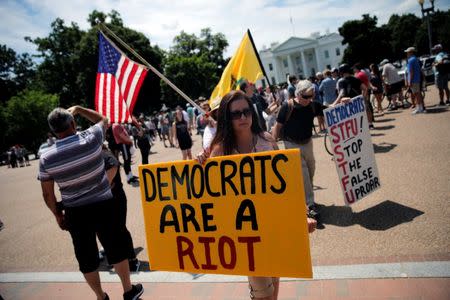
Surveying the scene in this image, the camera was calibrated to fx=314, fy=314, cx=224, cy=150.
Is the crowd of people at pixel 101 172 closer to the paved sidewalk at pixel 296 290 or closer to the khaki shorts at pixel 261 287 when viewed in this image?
the khaki shorts at pixel 261 287

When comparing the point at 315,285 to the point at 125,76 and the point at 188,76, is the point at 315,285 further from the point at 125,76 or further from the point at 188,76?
the point at 188,76

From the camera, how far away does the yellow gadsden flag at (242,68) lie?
5578mm

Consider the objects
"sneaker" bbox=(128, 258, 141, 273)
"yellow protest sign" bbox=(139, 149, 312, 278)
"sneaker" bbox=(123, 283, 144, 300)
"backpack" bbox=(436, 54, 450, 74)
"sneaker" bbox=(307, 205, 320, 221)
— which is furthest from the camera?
"backpack" bbox=(436, 54, 450, 74)

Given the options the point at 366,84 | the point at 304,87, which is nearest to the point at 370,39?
the point at 366,84

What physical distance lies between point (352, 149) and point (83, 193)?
3.38m

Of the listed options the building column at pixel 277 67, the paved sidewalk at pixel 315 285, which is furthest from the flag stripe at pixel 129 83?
the building column at pixel 277 67

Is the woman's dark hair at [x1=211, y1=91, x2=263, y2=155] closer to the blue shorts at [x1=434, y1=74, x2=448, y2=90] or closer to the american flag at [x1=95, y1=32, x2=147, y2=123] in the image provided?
the american flag at [x1=95, y1=32, x2=147, y2=123]

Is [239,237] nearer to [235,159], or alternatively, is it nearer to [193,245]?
[193,245]

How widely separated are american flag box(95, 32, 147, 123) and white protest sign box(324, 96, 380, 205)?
9.21 ft

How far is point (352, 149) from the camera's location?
4.30 m

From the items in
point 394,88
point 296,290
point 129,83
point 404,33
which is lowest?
point 296,290

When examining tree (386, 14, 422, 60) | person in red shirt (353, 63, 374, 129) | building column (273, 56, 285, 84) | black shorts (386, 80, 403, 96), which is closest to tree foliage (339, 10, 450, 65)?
tree (386, 14, 422, 60)

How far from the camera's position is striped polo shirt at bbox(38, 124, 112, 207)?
279 centimetres

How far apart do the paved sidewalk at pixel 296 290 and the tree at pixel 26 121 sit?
35429mm
